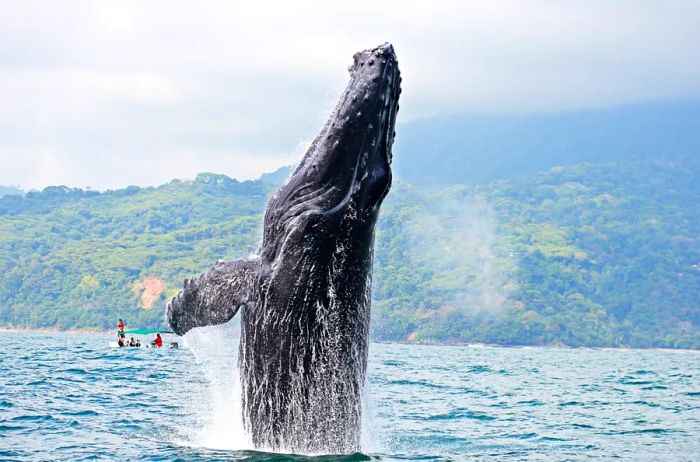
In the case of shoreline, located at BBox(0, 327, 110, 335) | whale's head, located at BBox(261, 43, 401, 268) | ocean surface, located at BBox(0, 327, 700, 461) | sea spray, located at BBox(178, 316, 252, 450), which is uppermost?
whale's head, located at BBox(261, 43, 401, 268)

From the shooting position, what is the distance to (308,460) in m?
9.42

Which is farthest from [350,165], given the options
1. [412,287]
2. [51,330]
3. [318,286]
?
[412,287]

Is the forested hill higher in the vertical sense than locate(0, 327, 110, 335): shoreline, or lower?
higher

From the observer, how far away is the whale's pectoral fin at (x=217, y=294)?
9703 millimetres

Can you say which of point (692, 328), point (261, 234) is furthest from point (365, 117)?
point (692, 328)

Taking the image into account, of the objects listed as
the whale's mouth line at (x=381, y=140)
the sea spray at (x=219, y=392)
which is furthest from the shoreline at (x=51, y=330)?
the whale's mouth line at (x=381, y=140)

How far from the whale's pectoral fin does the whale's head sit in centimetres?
38

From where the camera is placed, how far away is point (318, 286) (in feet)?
30.8

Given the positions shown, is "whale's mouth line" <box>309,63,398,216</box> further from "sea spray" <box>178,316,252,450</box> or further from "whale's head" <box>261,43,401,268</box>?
"sea spray" <box>178,316,252,450</box>

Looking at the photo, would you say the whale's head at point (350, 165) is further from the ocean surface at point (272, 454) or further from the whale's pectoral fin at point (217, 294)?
the ocean surface at point (272, 454)

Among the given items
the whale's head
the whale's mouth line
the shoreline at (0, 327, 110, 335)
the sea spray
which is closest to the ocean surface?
the sea spray

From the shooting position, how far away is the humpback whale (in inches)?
366

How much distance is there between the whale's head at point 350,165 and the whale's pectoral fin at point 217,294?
381mm

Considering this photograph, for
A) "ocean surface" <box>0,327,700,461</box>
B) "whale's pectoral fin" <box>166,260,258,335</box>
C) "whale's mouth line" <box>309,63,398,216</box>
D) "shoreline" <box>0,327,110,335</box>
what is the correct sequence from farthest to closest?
"shoreline" <box>0,327,110,335</box> → "ocean surface" <box>0,327,700,461</box> → "whale's pectoral fin" <box>166,260,258,335</box> → "whale's mouth line" <box>309,63,398,216</box>
